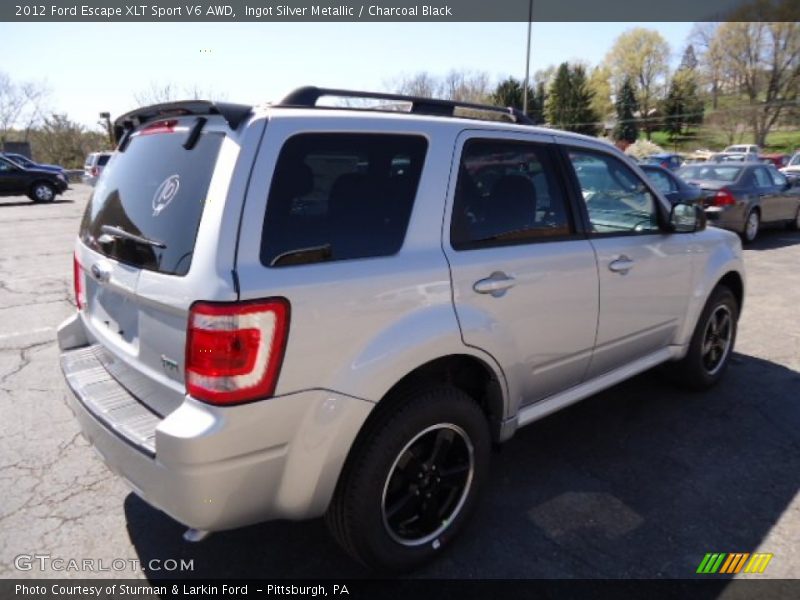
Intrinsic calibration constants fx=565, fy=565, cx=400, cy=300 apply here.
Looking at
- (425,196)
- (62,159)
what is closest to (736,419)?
(425,196)

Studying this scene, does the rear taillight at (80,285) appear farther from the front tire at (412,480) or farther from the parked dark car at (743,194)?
the parked dark car at (743,194)

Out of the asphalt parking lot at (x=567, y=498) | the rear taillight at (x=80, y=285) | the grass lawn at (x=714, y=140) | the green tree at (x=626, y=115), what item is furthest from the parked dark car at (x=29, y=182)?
the grass lawn at (x=714, y=140)

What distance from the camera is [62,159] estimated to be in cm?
4112

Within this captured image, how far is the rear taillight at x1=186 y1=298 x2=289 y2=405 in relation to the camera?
1.85m

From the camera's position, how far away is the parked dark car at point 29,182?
66.6 ft

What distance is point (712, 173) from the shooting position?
38.0 feet

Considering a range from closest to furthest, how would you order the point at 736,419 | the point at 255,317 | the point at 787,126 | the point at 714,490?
the point at 255,317
the point at 714,490
the point at 736,419
the point at 787,126

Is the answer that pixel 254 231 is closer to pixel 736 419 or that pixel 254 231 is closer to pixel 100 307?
pixel 100 307

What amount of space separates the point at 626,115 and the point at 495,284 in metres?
77.7

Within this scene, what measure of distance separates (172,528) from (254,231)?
1675 mm

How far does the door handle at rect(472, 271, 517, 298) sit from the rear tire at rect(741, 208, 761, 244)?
419 inches

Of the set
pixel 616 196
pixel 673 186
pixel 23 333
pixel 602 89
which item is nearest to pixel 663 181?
pixel 673 186

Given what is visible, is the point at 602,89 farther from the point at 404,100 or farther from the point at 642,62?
the point at 404,100

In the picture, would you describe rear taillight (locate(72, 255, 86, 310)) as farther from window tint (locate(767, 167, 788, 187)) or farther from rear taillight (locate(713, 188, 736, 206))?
window tint (locate(767, 167, 788, 187))
